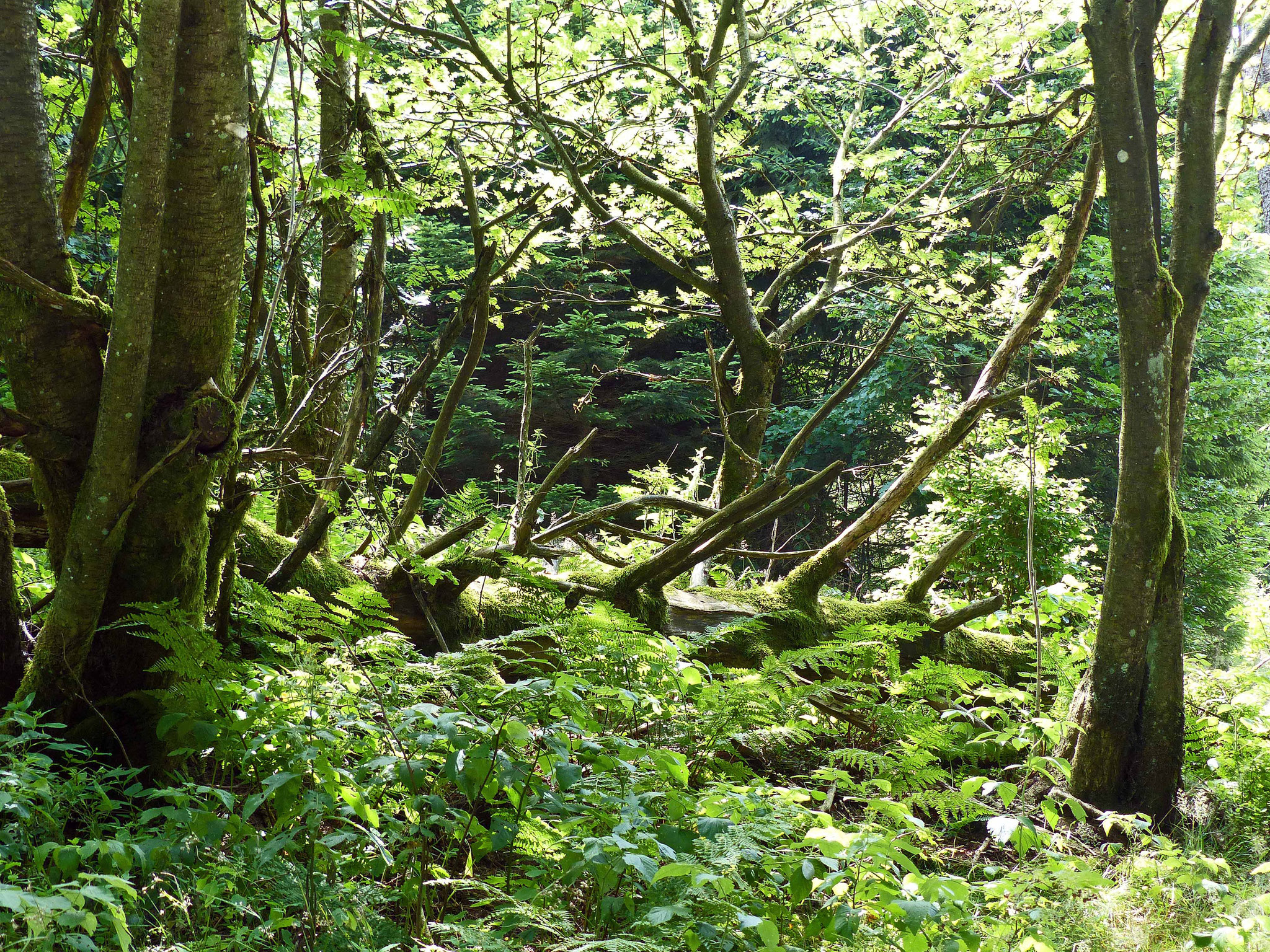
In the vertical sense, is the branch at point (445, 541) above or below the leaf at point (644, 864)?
above

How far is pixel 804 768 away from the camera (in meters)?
3.82

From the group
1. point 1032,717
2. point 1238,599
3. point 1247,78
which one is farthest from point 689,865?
point 1238,599

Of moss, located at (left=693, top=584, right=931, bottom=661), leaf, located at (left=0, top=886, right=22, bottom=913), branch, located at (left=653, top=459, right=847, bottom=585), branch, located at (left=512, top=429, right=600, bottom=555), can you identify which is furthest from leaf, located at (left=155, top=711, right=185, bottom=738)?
moss, located at (left=693, top=584, right=931, bottom=661)

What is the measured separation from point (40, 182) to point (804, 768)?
146 inches

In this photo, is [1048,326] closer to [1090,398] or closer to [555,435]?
[1090,398]

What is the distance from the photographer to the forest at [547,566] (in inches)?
75.9

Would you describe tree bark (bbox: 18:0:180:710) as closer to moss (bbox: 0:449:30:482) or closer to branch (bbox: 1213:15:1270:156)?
moss (bbox: 0:449:30:482)

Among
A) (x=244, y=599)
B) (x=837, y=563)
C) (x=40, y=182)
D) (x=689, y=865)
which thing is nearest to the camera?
(x=689, y=865)

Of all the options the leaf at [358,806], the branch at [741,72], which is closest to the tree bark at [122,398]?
the leaf at [358,806]

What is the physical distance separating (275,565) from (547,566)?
1.71 meters

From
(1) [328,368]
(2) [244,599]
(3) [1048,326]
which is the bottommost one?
(2) [244,599]

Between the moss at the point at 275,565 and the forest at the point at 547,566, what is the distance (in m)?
0.03

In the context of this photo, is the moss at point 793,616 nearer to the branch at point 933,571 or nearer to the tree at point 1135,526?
the branch at point 933,571

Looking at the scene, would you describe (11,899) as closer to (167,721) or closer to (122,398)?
(167,721)
